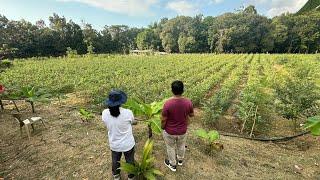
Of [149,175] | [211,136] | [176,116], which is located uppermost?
[176,116]

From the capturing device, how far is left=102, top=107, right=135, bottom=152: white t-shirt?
4.27m

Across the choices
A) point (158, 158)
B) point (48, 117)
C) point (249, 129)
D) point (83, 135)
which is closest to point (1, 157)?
point (83, 135)

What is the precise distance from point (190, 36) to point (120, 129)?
6743cm

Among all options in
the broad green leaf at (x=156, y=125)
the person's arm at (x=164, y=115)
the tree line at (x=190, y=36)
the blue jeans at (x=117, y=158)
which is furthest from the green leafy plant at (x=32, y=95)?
the tree line at (x=190, y=36)

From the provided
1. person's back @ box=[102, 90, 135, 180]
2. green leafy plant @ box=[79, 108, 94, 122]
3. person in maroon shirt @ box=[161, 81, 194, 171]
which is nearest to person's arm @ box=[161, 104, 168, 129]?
person in maroon shirt @ box=[161, 81, 194, 171]

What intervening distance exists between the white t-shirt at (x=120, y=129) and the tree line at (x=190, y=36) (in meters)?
45.3

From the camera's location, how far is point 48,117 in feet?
27.1

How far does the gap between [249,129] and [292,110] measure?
4.32ft

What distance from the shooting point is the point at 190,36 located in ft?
229

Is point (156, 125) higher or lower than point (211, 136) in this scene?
higher

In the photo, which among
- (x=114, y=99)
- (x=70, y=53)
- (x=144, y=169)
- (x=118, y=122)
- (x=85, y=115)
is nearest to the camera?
(x=114, y=99)

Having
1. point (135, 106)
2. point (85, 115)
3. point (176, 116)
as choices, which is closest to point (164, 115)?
point (176, 116)

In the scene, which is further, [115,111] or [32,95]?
[32,95]

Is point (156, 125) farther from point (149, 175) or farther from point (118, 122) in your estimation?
point (118, 122)
